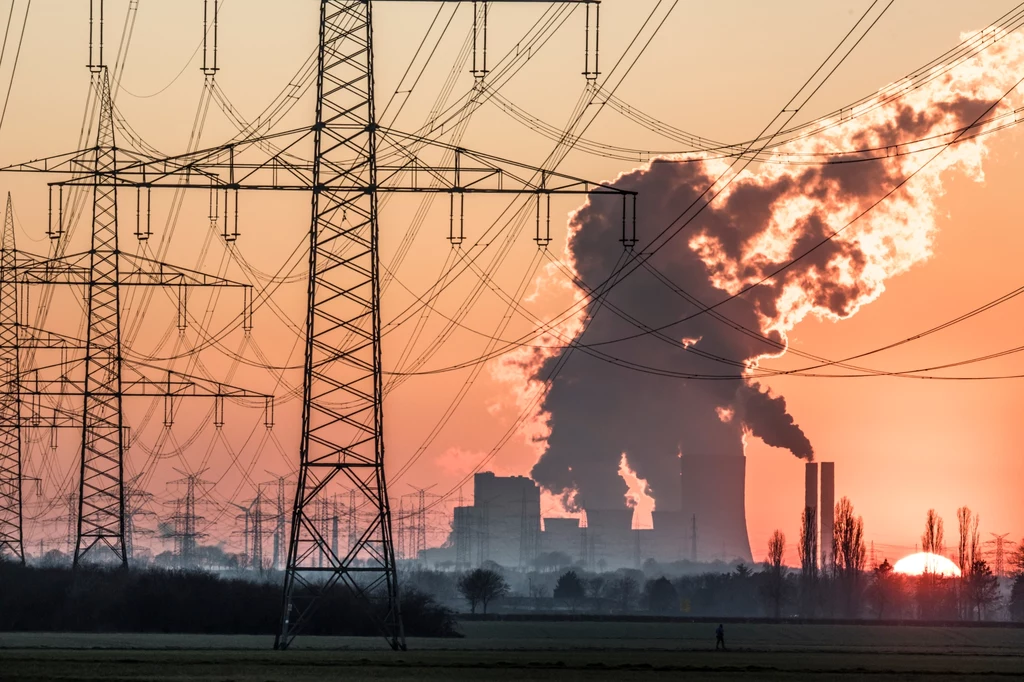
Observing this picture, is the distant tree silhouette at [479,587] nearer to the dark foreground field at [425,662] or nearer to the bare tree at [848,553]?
the bare tree at [848,553]

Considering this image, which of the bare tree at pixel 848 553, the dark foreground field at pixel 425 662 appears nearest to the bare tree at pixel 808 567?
the bare tree at pixel 848 553

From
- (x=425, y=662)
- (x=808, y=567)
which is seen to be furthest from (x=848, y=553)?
(x=425, y=662)

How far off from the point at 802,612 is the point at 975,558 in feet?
79.9

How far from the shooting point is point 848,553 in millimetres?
181875

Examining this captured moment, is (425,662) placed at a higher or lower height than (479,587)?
higher

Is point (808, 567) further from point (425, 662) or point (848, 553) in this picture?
point (425, 662)

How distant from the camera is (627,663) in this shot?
190 ft

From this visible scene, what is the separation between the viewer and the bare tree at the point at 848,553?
180625 mm

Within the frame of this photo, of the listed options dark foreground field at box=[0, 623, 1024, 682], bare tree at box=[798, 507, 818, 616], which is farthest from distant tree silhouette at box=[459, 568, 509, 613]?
dark foreground field at box=[0, 623, 1024, 682]

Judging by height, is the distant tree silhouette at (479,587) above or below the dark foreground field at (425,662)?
below

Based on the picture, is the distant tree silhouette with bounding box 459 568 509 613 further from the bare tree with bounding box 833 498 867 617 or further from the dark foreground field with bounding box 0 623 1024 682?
the dark foreground field with bounding box 0 623 1024 682

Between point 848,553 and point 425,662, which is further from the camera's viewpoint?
point 848,553

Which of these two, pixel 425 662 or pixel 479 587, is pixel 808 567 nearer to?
pixel 479 587

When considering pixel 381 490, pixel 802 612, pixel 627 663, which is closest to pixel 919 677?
pixel 627 663
